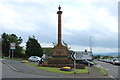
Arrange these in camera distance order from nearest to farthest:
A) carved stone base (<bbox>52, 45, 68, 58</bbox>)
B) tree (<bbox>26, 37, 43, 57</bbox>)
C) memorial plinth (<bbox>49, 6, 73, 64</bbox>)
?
memorial plinth (<bbox>49, 6, 73, 64</bbox>)
carved stone base (<bbox>52, 45, 68, 58</bbox>)
tree (<bbox>26, 37, 43, 57</bbox>)

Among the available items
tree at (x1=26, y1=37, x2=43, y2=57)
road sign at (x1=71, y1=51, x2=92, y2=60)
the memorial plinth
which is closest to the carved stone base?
the memorial plinth

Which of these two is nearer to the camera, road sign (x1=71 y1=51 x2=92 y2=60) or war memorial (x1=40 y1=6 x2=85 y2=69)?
road sign (x1=71 y1=51 x2=92 y2=60)

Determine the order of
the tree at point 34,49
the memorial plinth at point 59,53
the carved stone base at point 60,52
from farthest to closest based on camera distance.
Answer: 1. the tree at point 34,49
2. the carved stone base at point 60,52
3. the memorial plinth at point 59,53

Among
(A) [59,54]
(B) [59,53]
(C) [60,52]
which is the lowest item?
(A) [59,54]

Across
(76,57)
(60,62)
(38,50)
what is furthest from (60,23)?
(38,50)

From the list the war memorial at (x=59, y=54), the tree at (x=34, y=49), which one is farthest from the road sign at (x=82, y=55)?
the tree at (x=34, y=49)

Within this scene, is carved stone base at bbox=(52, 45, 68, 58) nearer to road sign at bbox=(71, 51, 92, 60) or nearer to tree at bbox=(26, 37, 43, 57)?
road sign at bbox=(71, 51, 92, 60)

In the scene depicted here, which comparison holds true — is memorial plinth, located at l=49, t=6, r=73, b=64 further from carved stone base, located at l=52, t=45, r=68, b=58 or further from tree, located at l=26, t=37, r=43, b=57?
tree, located at l=26, t=37, r=43, b=57

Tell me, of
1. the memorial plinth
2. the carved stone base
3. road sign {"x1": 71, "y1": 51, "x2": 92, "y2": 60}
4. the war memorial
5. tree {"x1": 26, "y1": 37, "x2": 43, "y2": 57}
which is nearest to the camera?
road sign {"x1": 71, "y1": 51, "x2": 92, "y2": 60}

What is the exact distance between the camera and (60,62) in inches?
1182

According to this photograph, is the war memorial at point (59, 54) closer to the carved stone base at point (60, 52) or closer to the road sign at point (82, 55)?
the carved stone base at point (60, 52)

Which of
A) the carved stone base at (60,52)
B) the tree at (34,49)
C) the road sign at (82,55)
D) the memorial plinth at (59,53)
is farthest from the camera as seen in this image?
the tree at (34,49)

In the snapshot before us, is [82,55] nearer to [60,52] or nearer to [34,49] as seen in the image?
[60,52]

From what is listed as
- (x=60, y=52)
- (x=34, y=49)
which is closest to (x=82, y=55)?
(x=60, y=52)
